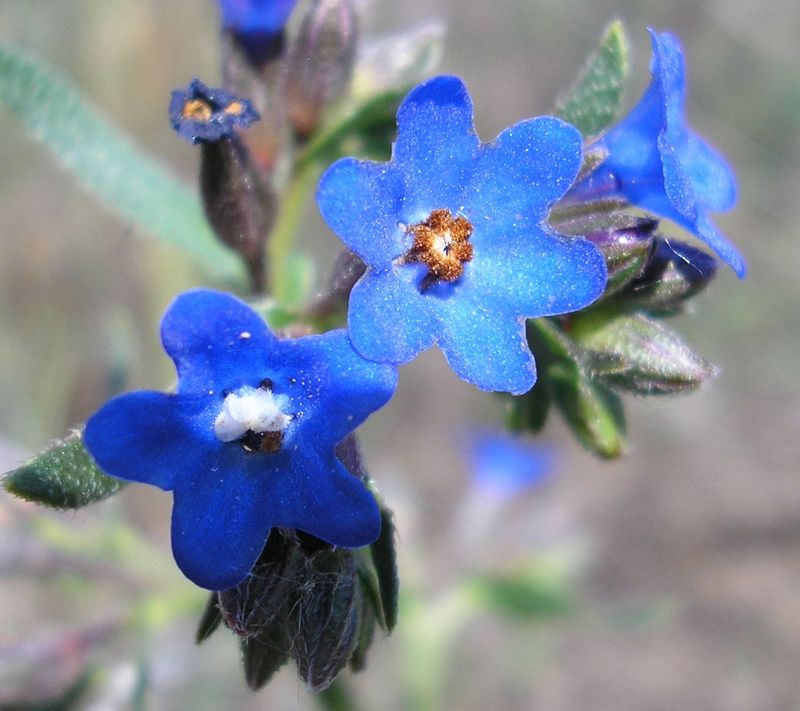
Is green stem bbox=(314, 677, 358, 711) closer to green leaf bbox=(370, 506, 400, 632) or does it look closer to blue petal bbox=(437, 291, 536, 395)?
green leaf bbox=(370, 506, 400, 632)

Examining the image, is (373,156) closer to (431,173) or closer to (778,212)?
(431,173)

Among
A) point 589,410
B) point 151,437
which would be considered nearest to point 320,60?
point 589,410

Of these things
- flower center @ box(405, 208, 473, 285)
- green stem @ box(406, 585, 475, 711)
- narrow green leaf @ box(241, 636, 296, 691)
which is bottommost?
green stem @ box(406, 585, 475, 711)

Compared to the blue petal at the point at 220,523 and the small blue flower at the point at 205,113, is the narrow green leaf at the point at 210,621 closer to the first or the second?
the blue petal at the point at 220,523

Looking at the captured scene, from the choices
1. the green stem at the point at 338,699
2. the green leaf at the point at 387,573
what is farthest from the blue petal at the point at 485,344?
the green stem at the point at 338,699

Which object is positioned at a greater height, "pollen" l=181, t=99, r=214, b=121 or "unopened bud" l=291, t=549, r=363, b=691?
"pollen" l=181, t=99, r=214, b=121

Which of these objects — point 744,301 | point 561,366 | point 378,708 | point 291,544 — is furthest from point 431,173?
point 744,301

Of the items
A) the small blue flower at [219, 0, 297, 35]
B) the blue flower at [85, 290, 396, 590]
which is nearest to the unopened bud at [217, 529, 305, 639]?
the blue flower at [85, 290, 396, 590]
